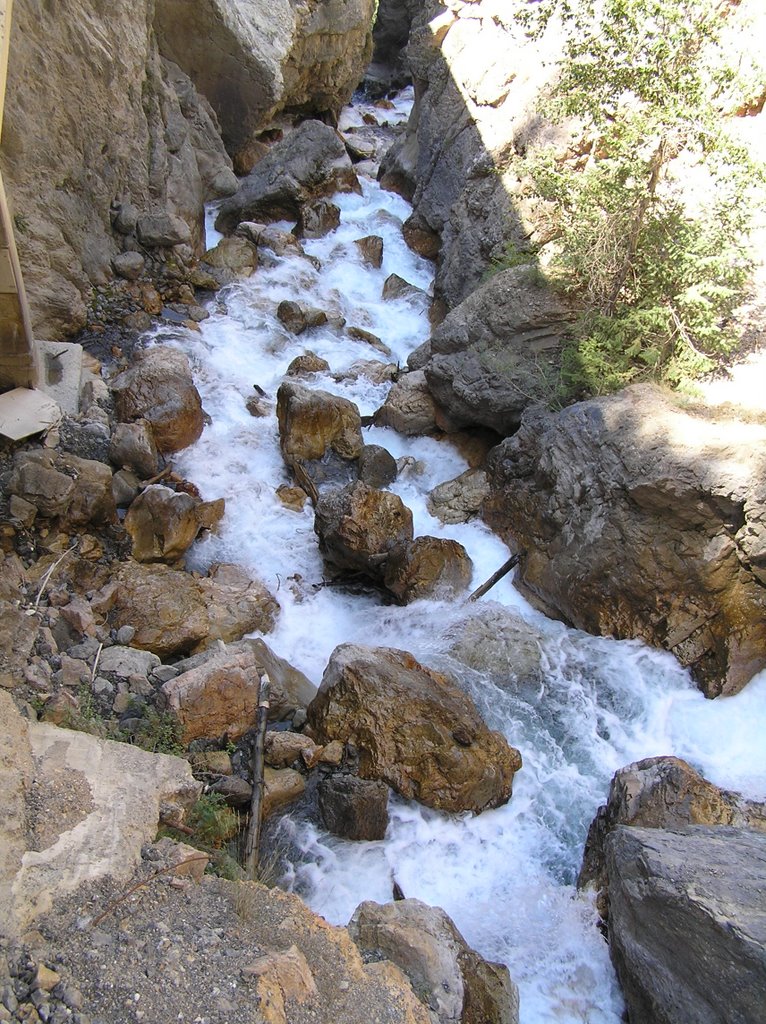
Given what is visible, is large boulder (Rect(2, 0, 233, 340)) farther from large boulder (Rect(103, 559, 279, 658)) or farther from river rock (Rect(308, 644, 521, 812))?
river rock (Rect(308, 644, 521, 812))

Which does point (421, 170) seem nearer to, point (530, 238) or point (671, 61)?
point (530, 238)

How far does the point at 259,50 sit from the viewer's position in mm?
12867

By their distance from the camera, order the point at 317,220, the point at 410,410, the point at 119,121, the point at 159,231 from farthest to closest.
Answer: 1. the point at 317,220
2. the point at 159,231
3. the point at 119,121
4. the point at 410,410

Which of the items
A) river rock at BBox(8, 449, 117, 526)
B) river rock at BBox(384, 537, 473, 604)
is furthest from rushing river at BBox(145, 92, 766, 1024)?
river rock at BBox(8, 449, 117, 526)

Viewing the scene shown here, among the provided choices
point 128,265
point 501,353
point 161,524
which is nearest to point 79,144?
point 128,265

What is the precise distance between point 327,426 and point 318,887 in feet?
17.8

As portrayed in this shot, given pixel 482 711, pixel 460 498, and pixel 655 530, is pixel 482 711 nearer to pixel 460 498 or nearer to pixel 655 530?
pixel 655 530

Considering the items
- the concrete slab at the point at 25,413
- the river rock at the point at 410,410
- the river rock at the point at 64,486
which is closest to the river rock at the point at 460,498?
the river rock at the point at 410,410

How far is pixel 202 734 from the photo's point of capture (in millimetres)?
5086

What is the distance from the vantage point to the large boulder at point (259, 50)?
12.1 m

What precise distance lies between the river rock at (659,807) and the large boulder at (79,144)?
802 cm

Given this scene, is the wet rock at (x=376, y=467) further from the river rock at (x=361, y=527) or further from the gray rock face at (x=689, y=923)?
the gray rock face at (x=689, y=923)

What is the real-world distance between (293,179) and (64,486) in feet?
31.9

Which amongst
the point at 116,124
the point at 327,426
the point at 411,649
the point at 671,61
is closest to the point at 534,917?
the point at 411,649
